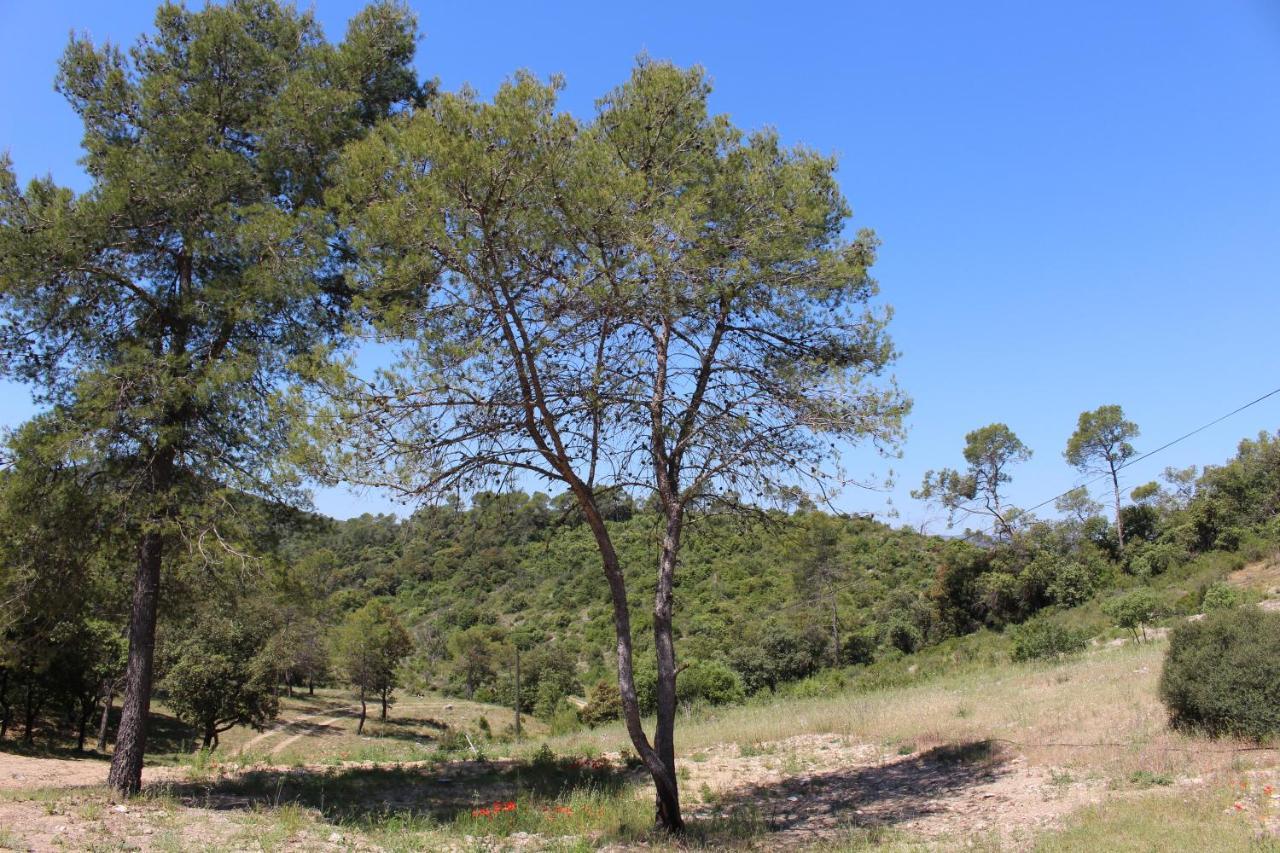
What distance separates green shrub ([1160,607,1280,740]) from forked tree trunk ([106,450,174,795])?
42.9 feet

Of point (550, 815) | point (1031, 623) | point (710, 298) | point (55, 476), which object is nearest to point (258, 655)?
point (55, 476)

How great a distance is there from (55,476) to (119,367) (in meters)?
1.52

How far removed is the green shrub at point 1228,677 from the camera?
9.51 meters

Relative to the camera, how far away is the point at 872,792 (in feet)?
33.3

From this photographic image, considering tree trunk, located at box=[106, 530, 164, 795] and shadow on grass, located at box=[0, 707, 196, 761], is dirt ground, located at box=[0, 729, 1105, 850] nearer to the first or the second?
tree trunk, located at box=[106, 530, 164, 795]

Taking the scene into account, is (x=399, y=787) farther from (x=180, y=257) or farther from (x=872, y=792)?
(x=180, y=257)

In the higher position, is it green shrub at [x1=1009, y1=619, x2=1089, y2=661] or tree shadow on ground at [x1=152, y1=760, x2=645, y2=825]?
green shrub at [x1=1009, y1=619, x2=1089, y2=661]

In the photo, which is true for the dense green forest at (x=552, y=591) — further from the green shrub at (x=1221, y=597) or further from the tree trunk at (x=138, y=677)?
the green shrub at (x=1221, y=597)

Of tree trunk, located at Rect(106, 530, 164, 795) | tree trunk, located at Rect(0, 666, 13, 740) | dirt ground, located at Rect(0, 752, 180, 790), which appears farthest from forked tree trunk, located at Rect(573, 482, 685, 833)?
tree trunk, located at Rect(0, 666, 13, 740)

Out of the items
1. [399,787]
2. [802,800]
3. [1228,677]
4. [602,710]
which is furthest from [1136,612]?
[399,787]

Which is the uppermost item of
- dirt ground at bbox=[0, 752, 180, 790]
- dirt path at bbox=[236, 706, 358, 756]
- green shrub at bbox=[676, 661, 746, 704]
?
dirt ground at bbox=[0, 752, 180, 790]

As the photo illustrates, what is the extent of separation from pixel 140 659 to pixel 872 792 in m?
9.36

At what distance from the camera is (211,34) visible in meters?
9.93

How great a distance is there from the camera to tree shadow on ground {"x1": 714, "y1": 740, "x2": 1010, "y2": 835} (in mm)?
8617
